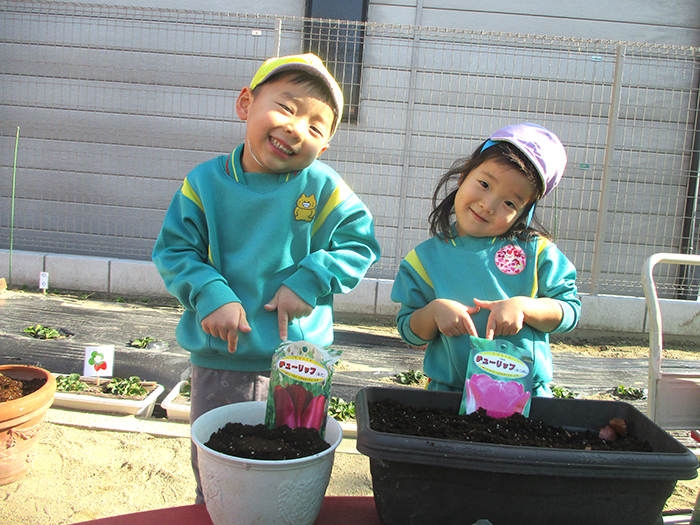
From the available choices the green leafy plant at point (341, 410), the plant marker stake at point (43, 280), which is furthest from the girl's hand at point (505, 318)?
the plant marker stake at point (43, 280)

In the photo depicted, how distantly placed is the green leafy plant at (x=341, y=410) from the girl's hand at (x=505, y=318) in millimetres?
1735

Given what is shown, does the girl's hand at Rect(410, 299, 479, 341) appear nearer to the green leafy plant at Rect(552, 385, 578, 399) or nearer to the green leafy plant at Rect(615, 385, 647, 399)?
the green leafy plant at Rect(552, 385, 578, 399)

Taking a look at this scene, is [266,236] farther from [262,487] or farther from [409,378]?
[409,378]

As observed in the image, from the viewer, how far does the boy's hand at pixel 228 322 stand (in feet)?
3.25

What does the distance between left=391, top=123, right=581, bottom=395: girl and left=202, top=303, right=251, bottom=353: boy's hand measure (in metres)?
0.40

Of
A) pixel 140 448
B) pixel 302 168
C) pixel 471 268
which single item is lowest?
pixel 140 448

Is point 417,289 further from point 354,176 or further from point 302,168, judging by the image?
point 354,176

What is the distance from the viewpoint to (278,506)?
72cm

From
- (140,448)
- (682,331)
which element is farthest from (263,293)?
(682,331)

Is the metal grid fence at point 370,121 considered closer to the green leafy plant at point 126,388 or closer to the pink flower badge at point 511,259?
the green leafy plant at point 126,388

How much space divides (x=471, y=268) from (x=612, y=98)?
447cm

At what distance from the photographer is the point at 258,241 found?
3.80ft

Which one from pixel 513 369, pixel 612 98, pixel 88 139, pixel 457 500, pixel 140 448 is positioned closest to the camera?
pixel 457 500

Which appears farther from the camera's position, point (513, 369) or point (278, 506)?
point (513, 369)
